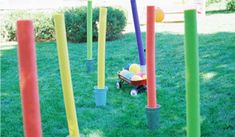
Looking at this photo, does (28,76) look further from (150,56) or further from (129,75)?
(129,75)

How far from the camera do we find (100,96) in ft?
15.3

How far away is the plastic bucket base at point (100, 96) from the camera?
15.0ft

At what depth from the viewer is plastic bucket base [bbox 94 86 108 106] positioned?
458 centimetres

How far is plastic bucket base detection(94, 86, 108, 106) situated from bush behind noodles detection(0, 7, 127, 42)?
5.68 m

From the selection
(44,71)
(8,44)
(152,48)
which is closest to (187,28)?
(152,48)

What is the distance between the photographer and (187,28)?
218 centimetres

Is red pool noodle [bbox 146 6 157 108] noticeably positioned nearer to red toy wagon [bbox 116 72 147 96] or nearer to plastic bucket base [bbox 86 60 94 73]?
red toy wagon [bbox 116 72 147 96]

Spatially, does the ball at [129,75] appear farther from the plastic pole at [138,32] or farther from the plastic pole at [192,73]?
the plastic pole at [192,73]

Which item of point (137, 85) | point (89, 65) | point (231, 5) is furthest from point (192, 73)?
point (231, 5)

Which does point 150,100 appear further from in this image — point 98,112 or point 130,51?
point 130,51

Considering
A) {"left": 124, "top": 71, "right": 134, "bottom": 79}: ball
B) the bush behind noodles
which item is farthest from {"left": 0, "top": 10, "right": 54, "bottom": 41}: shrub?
{"left": 124, "top": 71, "right": 134, "bottom": 79}: ball

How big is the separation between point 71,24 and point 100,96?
589 centimetres

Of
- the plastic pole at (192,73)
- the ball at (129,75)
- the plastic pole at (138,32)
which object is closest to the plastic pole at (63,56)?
the plastic pole at (192,73)

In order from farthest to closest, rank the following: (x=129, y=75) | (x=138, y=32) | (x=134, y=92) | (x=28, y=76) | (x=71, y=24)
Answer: (x=71, y=24) → (x=129, y=75) → (x=134, y=92) → (x=138, y=32) → (x=28, y=76)
